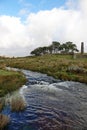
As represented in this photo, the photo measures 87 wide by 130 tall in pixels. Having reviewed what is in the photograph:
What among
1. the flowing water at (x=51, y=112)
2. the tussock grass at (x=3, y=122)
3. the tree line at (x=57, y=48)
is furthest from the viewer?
the tree line at (x=57, y=48)

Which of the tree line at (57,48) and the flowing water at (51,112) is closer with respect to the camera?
the flowing water at (51,112)

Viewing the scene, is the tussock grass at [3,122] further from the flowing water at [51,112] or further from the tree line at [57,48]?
the tree line at [57,48]

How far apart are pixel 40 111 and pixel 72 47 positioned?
8993 centimetres

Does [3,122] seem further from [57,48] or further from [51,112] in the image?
[57,48]

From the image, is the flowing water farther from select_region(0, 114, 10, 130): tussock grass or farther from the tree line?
the tree line

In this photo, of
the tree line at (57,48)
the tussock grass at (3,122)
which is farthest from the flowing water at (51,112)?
the tree line at (57,48)

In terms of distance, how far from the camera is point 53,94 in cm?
2239

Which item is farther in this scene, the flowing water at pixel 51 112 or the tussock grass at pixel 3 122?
the flowing water at pixel 51 112

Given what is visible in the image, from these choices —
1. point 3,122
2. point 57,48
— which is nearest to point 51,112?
point 3,122

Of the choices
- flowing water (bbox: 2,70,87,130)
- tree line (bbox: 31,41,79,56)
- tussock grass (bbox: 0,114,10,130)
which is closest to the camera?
tussock grass (bbox: 0,114,10,130)

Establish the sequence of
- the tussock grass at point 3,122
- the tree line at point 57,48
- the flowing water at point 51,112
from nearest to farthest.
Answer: the tussock grass at point 3,122
the flowing water at point 51,112
the tree line at point 57,48

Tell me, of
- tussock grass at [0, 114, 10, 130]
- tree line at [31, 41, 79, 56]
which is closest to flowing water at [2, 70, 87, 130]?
tussock grass at [0, 114, 10, 130]

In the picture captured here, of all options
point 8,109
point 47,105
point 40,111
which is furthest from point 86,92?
point 8,109

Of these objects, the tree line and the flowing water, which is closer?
the flowing water
